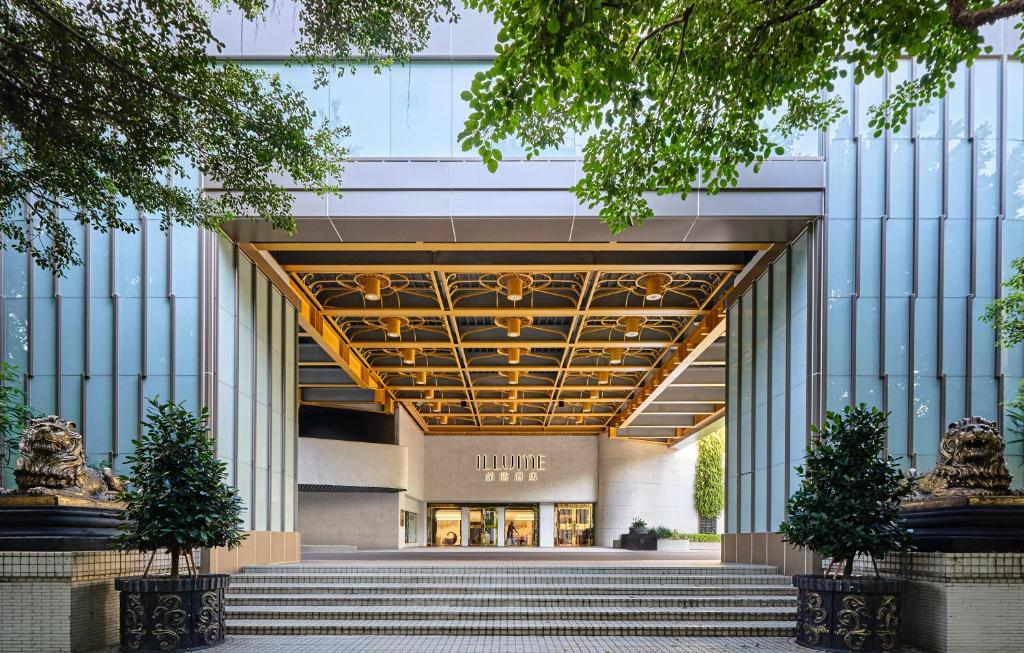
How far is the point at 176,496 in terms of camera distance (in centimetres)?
729

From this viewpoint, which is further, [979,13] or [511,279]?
[511,279]

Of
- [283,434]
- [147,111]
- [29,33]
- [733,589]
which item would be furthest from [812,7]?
[283,434]

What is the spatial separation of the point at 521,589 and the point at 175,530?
14.1 ft

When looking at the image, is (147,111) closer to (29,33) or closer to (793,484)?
(29,33)

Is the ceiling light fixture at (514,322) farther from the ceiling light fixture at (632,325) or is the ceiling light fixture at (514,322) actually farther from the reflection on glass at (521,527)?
the reflection on glass at (521,527)

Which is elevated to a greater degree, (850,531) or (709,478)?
(850,531)

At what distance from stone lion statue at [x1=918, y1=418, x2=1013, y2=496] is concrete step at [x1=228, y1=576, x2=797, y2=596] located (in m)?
3.17

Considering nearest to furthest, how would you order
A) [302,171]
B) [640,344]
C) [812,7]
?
[812,7] < [302,171] < [640,344]

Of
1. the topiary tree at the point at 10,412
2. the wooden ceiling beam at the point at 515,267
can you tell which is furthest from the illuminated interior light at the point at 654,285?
the topiary tree at the point at 10,412

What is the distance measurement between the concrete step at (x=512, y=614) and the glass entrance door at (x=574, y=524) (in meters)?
28.2

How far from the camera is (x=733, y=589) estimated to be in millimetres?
10141

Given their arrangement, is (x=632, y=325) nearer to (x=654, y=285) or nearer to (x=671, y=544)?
(x=654, y=285)

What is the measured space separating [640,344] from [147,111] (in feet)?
43.5

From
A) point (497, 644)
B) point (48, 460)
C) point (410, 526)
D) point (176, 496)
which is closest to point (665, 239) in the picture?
point (497, 644)
